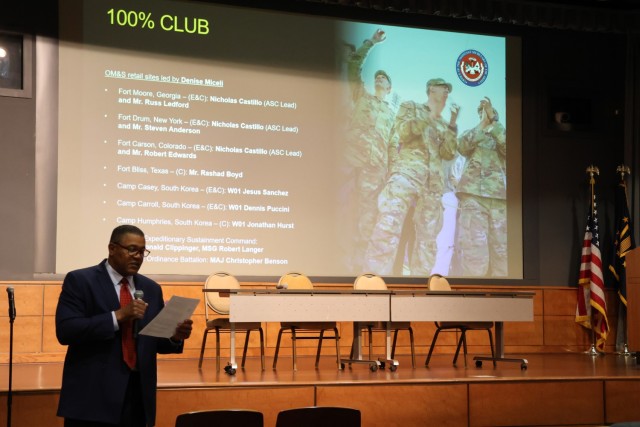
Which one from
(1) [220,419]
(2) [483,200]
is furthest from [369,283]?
(1) [220,419]

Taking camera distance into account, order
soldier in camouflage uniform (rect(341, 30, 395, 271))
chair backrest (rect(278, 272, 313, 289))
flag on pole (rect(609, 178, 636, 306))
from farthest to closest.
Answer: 1. flag on pole (rect(609, 178, 636, 306))
2. soldier in camouflage uniform (rect(341, 30, 395, 271))
3. chair backrest (rect(278, 272, 313, 289))

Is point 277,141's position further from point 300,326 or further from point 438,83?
point 300,326

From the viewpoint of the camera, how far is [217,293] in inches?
285

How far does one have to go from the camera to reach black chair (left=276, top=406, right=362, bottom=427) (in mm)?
3404

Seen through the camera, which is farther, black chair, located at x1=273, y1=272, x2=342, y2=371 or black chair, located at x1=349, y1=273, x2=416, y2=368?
black chair, located at x1=349, y1=273, x2=416, y2=368

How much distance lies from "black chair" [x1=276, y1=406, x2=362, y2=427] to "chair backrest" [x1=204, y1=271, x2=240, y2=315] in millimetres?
3819

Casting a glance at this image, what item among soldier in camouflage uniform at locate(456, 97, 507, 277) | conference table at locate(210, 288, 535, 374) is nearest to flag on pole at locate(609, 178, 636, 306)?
soldier in camouflage uniform at locate(456, 97, 507, 277)

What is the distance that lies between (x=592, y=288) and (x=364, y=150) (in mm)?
3014

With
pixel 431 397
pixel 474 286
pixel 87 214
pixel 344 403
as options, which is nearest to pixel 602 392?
pixel 431 397

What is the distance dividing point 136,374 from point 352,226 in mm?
5755

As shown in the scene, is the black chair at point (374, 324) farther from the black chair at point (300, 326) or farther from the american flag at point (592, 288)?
the american flag at point (592, 288)

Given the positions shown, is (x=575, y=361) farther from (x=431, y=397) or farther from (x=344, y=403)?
(x=344, y=403)

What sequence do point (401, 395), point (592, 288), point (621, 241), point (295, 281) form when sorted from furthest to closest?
point (621, 241), point (592, 288), point (295, 281), point (401, 395)

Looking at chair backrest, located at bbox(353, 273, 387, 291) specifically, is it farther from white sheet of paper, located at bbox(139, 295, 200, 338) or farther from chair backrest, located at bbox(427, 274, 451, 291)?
white sheet of paper, located at bbox(139, 295, 200, 338)
